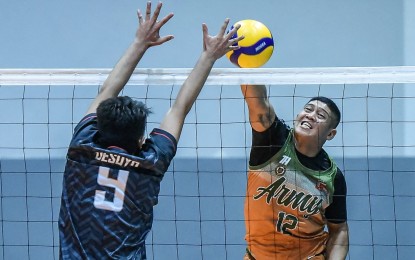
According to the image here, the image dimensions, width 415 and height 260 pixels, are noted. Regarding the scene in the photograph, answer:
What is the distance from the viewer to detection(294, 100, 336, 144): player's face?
4176mm

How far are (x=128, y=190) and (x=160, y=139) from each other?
0.78ft

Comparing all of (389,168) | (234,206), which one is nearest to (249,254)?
(234,206)

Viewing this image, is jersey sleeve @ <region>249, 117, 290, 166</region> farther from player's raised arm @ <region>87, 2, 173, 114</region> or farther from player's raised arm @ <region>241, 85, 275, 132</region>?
player's raised arm @ <region>87, 2, 173, 114</region>

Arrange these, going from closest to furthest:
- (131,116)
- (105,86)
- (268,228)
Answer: (131,116) → (105,86) → (268,228)

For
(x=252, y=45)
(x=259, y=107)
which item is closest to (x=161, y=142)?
(x=252, y=45)

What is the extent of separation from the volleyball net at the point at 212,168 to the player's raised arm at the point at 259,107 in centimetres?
126

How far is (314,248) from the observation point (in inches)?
166

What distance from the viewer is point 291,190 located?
13.6 feet

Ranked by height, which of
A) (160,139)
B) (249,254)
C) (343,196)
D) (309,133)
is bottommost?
(249,254)

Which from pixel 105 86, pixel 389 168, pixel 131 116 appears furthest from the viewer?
pixel 389 168

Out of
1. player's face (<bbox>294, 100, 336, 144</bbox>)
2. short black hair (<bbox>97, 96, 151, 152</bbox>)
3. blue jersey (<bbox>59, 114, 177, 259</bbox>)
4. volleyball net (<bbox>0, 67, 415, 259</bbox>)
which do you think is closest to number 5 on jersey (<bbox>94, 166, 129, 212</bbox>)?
blue jersey (<bbox>59, 114, 177, 259</bbox>)

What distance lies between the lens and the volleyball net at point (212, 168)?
5469 mm

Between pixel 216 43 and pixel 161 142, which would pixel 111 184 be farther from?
pixel 216 43

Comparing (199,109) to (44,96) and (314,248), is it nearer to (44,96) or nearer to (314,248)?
(44,96)
